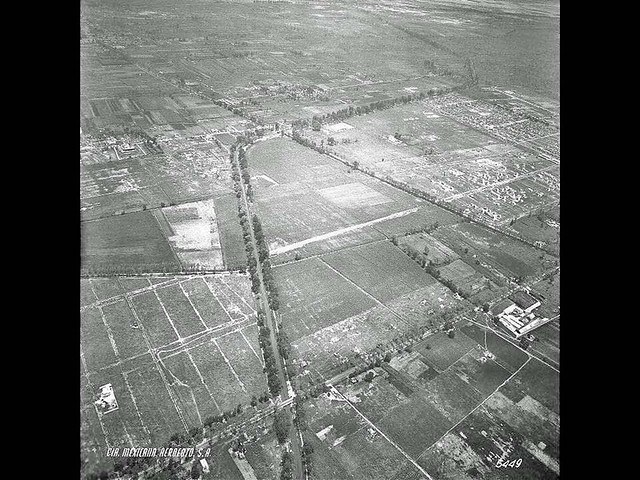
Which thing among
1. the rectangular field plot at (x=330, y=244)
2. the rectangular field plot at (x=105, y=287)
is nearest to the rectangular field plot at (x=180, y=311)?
the rectangular field plot at (x=105, y=287)

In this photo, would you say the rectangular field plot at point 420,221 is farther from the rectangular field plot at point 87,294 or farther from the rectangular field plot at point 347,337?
the rectangular field plot at point 87,294

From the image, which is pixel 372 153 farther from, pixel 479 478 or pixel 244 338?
pixel 479 478

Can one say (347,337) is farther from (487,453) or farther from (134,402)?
(134,402)

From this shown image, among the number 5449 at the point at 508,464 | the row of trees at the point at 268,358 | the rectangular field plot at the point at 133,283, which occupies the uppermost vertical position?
the rectangular field plot at the point at 133,283

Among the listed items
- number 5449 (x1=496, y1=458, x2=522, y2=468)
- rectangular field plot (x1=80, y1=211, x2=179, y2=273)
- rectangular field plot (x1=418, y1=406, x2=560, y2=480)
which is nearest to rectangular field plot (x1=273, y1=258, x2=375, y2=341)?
rectangular field plot (x1=80, y1=211, x2=179, y2=273)

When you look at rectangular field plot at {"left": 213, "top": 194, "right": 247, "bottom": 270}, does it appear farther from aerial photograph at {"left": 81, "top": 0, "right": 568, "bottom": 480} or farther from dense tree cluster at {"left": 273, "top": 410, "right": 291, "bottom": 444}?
dense tree cluster at {"left": 273, "top": 410, "right": 291, "bottom": 444}
